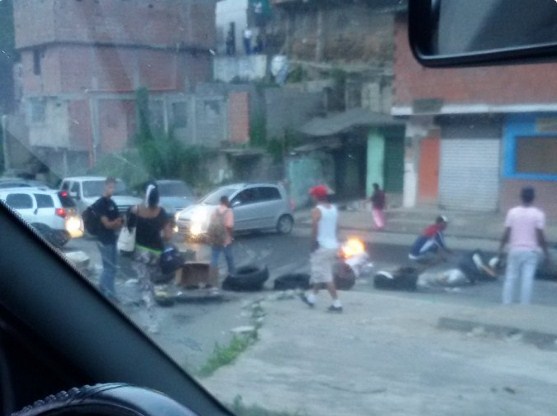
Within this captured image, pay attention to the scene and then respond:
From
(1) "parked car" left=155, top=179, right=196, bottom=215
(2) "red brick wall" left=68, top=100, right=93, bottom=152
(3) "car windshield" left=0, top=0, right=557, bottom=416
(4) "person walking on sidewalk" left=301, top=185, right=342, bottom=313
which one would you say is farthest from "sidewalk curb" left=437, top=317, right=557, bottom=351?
(2) "red brick wall" left=68, top=100, right=93, bottom=152

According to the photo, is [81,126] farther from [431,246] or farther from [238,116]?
[431,246]

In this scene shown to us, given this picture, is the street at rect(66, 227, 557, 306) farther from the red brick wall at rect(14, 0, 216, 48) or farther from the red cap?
the red brick wall at rect(14, 0, 216, 48)

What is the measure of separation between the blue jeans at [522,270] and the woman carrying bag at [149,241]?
1065 millimetres

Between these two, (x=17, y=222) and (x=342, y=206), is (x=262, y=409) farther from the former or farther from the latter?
(x=17, y=222)

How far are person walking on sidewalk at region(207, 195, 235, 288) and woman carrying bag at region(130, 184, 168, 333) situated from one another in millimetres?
157

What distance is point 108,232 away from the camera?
9.23 feet

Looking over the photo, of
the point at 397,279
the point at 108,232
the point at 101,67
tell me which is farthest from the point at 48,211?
the point at 397,279

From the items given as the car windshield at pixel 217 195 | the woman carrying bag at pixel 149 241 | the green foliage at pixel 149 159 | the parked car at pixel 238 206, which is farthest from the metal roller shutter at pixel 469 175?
the woman carrying bag at pixel 149 241

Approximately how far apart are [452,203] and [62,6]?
4.30 feet

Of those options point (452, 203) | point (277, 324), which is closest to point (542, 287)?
point (452, 203)

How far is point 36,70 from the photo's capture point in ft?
9.05

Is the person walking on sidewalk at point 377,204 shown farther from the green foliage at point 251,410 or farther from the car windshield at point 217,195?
the green foliage at point 251,410

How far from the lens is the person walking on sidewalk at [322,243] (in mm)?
2943

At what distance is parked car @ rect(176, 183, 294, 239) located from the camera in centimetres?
278
